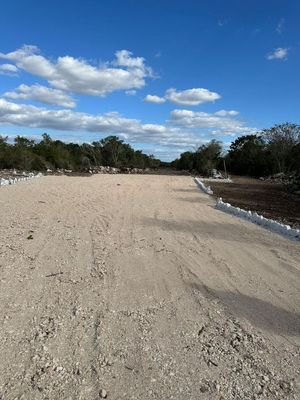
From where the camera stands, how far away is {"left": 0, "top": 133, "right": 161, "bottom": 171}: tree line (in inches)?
1559

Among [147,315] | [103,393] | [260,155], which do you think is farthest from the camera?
[260,155]

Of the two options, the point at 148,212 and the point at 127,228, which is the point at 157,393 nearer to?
the point at 127,228

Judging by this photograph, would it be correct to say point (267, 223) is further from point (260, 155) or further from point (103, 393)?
point (260, 155)

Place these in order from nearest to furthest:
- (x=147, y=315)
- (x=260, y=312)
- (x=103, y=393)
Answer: (x=103, y=393), (x=147, y=315), (x=260, y=312)

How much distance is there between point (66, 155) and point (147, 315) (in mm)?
48391

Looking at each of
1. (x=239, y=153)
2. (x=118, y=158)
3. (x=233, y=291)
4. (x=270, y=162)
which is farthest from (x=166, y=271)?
(x=118, y=158)

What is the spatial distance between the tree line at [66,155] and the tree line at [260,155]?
13.3 m

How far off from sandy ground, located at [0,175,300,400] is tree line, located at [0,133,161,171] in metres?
32.7

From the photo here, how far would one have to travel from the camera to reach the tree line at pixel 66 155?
130 ft

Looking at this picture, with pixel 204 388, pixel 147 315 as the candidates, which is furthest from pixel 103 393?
pixel 147 315

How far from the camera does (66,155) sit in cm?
5141

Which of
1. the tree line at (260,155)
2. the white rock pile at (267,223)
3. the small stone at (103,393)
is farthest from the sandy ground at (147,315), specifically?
the tree line at (260,155)

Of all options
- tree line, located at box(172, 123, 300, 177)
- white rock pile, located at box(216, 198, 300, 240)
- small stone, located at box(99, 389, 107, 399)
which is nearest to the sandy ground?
small stone, located at box(99, 389, 107, 399)

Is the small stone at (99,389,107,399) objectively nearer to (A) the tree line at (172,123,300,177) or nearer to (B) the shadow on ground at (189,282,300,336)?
(B) the shadow on ground at (189,282,300,336)
